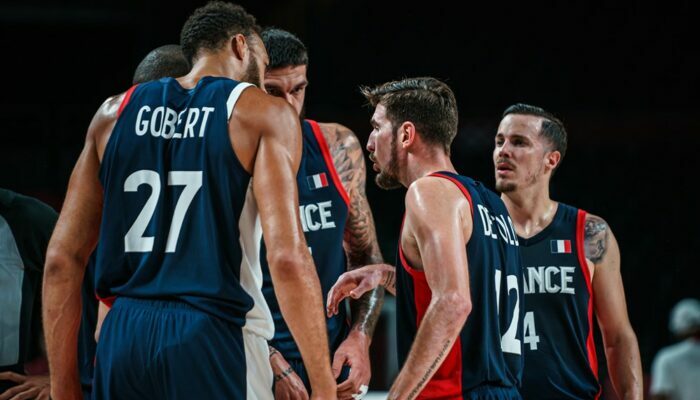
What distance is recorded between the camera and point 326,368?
271 cm

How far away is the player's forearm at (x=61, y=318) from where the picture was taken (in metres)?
2.94

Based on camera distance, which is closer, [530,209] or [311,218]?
[311,218]

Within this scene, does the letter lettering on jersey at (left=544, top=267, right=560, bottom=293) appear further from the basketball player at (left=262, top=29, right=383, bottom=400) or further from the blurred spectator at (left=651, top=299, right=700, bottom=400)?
the blurred spectator at (left=651, top=299, right=700, bottom=400)

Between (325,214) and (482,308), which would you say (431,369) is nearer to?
(482,308)

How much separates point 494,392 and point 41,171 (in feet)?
29.8

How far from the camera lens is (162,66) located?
411 cm

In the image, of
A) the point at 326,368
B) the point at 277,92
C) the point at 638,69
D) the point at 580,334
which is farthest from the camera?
the point at 638,69

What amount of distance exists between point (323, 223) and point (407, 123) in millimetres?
691

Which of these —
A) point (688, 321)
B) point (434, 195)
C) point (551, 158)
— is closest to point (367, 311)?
point (434, 195)

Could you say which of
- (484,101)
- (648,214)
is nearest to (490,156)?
(484,101)

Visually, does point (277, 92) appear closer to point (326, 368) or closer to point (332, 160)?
point (332, 160)

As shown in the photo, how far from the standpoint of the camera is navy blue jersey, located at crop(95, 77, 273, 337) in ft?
9.20

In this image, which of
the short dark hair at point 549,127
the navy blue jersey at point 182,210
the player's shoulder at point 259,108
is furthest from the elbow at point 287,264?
the short dark hair at point 549,127

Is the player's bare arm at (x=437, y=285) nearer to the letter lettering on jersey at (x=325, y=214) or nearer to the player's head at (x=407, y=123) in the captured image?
the player's head at (x=407, y=123)
